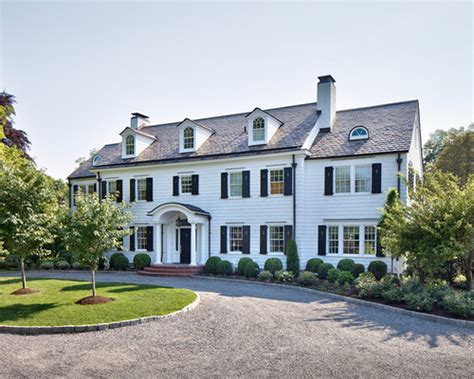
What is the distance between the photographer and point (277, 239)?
71.6 ft

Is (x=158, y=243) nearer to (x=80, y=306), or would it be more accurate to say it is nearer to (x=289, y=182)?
(x=289, y=182)

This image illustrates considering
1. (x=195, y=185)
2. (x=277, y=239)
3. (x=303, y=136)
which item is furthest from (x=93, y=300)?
(x=303, y=136)

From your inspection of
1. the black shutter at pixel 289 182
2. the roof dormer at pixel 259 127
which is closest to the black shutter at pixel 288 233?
the black shutter at pixel 289 182

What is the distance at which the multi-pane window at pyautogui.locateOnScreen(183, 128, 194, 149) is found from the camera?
2527 centimetres

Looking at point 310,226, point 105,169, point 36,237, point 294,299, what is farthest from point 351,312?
point 105,169

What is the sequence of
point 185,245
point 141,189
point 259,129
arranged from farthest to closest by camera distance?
point 141,189 < point 185,245 < point 259,129

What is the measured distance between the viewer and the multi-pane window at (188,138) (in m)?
25.3

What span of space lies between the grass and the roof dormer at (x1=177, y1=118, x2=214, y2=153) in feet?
33.4

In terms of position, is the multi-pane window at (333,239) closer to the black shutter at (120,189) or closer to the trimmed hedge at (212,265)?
the trimmed hedge at (212,265)

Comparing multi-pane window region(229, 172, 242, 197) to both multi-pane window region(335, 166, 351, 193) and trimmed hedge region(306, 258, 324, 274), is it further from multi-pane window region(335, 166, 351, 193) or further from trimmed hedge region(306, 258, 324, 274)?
trimmed hedge region(306, 258, 324, 274)

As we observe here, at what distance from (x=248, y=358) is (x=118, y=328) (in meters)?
4.14

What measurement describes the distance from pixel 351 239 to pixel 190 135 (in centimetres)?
1119

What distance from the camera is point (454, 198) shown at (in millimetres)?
14117

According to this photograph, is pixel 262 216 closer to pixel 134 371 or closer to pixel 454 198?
pixel 454 198
